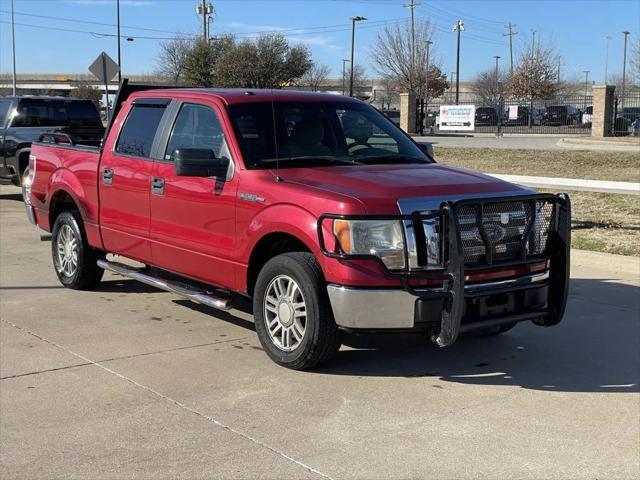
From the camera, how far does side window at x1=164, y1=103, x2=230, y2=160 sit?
602 cm

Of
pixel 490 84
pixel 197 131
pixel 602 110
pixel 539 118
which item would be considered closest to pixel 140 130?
pixel 197 131

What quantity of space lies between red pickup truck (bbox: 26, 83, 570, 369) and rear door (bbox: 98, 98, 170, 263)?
0.02 meters

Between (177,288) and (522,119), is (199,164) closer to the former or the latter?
(177,288)

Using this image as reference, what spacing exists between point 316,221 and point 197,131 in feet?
5.83

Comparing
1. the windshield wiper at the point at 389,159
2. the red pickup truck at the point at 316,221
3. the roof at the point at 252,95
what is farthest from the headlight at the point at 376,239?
the roof at the point at 252,95

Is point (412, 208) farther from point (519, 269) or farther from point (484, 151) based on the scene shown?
point (484, 151)

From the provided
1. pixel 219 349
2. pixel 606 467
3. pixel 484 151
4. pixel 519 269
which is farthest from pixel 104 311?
pixel 484 151

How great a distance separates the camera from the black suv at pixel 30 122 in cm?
1547

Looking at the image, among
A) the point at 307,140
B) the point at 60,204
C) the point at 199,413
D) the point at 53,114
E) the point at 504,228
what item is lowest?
the point at 199,413

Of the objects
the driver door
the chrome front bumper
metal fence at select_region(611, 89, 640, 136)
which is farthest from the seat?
metal fence at select_region(611, 89, 640, 136)

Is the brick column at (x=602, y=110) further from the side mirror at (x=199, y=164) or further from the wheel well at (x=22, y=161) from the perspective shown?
the side mirror at (x=199, y=164)

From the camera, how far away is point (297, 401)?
4.90 metres

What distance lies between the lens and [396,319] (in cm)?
486

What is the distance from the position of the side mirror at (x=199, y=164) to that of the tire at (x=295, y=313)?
83cm
